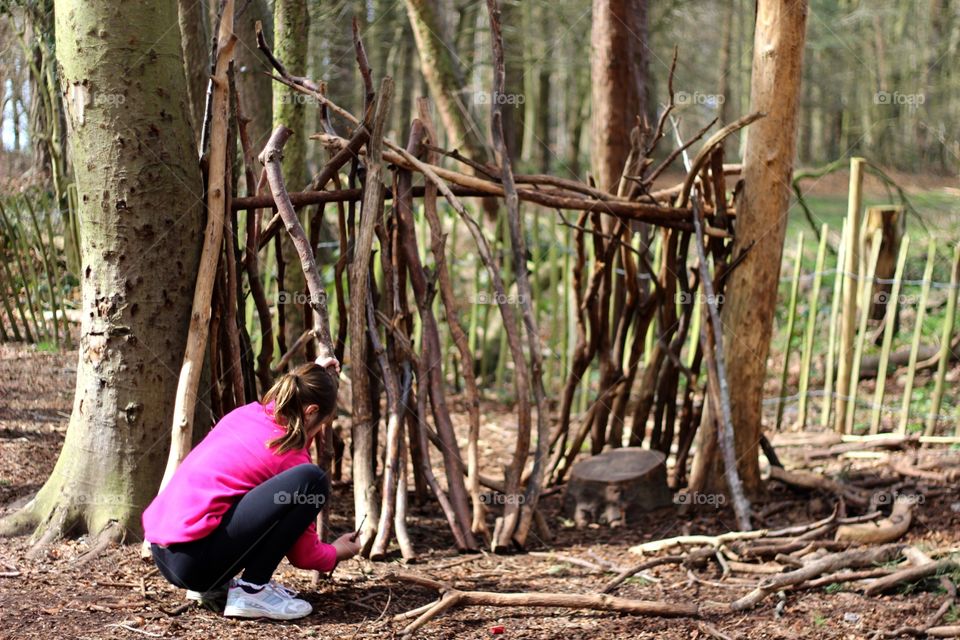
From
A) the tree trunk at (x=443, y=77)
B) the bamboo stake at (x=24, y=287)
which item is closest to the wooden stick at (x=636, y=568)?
the bamboo stake at (x=24, y=287)

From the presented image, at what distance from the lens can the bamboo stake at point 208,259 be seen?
133 inches

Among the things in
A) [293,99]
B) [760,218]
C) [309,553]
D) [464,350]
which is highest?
[293,99]

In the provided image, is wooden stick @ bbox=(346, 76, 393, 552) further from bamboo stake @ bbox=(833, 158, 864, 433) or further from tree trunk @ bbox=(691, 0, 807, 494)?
bamboo stake @ bbox=(833, 158, 864, 433)

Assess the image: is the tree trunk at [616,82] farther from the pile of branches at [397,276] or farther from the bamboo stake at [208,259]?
the bamboo stake at [208,259]

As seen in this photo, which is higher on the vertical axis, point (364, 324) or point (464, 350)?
point (364, 324)

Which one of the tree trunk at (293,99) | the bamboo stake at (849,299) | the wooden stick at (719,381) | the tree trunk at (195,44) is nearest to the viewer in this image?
the wooden stick at (719,381)

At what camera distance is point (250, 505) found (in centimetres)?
279

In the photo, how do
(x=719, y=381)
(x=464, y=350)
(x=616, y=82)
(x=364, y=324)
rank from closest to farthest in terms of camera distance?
(x=364, y=324) → (x=464, y=350) → (x=719, y=381) → (x=616, y=82)

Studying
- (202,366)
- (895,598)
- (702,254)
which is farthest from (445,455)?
(895,598)

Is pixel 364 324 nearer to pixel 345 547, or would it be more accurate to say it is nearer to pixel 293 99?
pixel 345 547

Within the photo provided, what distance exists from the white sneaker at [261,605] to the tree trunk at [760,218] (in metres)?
2.16

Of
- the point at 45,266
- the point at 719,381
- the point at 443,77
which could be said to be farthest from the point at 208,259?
the point at 443,77

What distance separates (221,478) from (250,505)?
121mm

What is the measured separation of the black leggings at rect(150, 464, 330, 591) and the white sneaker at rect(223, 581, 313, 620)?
0.09 metres
